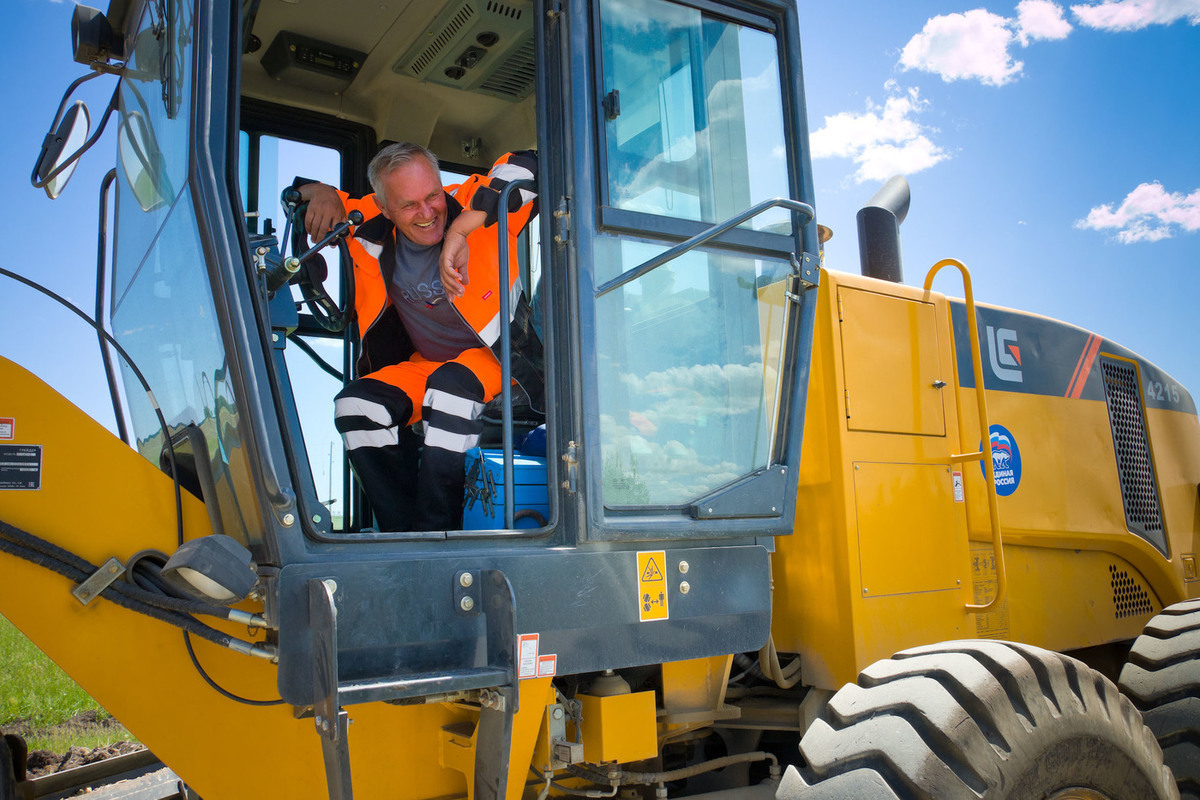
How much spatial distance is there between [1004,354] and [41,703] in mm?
6467

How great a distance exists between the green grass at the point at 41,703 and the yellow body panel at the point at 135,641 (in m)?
3.63

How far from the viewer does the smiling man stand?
246cm

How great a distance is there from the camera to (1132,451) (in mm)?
4055

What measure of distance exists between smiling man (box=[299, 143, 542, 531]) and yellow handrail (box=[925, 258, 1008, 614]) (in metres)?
1.46

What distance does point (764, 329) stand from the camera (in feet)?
8.64

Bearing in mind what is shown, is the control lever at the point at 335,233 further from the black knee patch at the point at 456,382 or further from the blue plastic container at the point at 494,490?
the blue plastic container at the point at 494,490

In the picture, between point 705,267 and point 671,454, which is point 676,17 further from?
point 671,454

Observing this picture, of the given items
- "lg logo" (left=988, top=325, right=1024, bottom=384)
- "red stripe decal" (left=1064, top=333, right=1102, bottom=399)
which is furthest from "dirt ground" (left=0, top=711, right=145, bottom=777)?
"red stripe decal" (left=1064, top=333, right=1102, bottom=399)

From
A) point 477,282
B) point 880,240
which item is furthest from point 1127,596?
point 477,282

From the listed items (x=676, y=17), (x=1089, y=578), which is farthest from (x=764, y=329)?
(x=1089, y=578)

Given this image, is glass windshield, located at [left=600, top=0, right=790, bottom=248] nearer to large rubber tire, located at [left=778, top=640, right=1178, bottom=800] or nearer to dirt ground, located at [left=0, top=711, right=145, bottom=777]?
large rubber tire, located at [left=778, top=640, right=1178, bottom=800]

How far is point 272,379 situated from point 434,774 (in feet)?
3.84

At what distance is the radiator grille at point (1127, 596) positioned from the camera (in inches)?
148

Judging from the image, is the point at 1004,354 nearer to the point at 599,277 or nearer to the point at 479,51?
the point at 599,277
